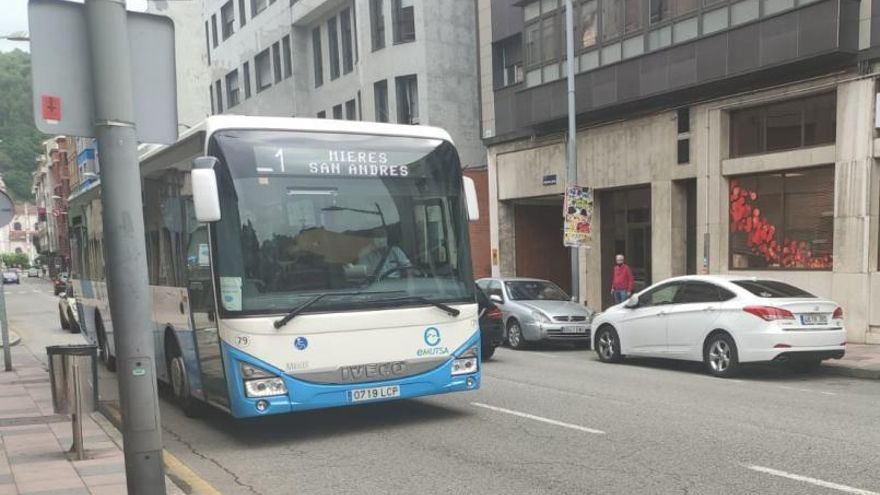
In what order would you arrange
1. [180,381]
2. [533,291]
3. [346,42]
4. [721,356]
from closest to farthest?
[180,381] < [721,356] < [533,291] < [346,42]

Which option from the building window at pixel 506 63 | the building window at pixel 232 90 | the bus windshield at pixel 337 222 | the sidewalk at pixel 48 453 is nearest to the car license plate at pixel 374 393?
the bus windshield at pixel 337 222

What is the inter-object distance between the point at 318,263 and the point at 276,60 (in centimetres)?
3243

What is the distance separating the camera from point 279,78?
36.7 metres

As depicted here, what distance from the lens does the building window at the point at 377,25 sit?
28.6 m

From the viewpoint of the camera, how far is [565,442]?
22.0 feet

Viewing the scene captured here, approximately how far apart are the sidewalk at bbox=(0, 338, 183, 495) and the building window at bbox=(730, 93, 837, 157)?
14.5 m

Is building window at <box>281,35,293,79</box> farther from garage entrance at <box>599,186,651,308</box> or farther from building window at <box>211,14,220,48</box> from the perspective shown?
garage entrance at <box>599,186,651,308</box>

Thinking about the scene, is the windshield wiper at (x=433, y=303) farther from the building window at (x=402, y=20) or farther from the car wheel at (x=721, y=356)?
the building window at (x=402, y=20)

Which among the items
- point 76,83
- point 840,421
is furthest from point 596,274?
point 76,83

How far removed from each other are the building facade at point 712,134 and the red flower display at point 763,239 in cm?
3

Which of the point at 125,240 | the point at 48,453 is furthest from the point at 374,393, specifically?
the point at 125,240

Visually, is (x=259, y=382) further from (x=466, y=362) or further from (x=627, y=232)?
(x=627, y=232)

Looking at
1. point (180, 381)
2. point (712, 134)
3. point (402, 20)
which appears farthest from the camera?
point (402, 20)

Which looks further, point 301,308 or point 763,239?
point 763,239
